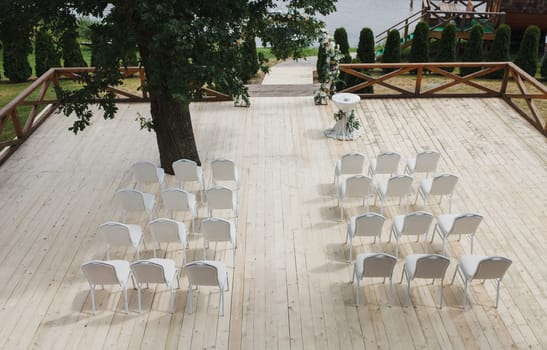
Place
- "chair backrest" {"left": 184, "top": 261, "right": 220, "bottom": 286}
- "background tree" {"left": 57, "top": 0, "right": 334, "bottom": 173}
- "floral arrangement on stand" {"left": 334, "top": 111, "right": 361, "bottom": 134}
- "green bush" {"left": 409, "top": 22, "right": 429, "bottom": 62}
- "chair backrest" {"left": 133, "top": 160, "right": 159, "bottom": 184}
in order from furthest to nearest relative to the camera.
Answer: "green bush" {"left": 409, "top": 22, "right": 429, "bottom": 62}, "floral arrangement on stand" {"left": 334, "top": 111, "right": 361, "bottom": 134}, "chair backrest" {"left": 133, "top": 160, "right": 159, "bottom": 184}, "background tree" {"left": 57, "top": 0, "right": 334, "bottom": 173}, "chair backrest" {"left": 184, "top": 261, "right": 220, "bottom": 286}

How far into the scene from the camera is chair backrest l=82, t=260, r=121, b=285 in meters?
5.14

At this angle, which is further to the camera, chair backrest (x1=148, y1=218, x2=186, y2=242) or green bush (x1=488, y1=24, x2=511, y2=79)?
green bush (x1=488, y1=24, x2=511, y2=79)

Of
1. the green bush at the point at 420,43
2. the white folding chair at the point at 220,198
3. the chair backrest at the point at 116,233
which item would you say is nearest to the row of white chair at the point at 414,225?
the white folding chair at the point at 220,198

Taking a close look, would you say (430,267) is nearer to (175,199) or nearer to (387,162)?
(387,162)

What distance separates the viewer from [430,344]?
16.7 ft

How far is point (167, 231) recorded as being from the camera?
5992mm

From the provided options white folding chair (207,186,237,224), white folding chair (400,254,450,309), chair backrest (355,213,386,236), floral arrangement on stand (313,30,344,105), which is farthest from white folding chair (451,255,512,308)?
floral arrangement on stand (313,30,344,105)

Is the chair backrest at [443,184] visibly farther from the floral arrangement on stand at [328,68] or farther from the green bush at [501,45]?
the green bush at [501,45]

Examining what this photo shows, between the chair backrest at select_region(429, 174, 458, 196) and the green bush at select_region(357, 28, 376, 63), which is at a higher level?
the green bush at select_region(357, 28, 376, 63)

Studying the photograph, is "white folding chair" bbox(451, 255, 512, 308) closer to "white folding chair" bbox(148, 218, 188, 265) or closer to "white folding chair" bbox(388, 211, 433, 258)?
"white folding chair" bbox(388, 211, 433, 258)

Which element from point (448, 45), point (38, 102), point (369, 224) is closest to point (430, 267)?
point (369, 224)

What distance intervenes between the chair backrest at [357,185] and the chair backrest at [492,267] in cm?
201

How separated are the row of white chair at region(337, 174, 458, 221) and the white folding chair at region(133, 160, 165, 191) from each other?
8.51ft

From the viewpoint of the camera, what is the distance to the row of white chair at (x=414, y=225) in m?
5.92
